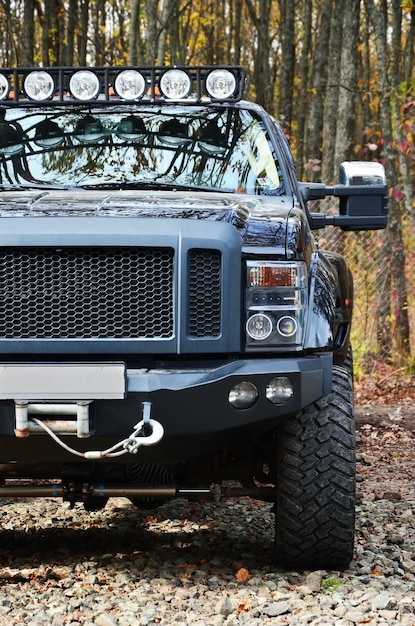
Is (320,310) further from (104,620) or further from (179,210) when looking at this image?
(104,620)

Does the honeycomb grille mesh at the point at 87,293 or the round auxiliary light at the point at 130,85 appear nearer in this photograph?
the honeycomb grille mesh at the point at 87,293

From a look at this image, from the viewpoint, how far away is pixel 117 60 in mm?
31812

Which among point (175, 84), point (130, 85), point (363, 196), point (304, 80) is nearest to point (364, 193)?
point (363, 196)

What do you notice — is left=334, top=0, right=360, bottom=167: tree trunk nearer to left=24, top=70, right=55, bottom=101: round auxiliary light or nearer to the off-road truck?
left=24, top=70, right=55, bottom=101: round auxiliary light

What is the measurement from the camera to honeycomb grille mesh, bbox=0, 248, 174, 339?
3.94 m

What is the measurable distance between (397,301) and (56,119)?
21.7 feet

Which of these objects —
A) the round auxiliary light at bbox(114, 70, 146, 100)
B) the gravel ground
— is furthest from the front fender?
the round auxiliary light at bbox(114, 70, 146, 100)

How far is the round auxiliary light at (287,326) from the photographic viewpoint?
4016 mm

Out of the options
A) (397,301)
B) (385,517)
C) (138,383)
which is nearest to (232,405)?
(138,383)

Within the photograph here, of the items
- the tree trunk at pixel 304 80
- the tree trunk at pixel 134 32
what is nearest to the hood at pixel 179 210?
the tree trunk at pixel 134 32

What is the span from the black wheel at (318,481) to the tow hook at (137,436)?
0.64m

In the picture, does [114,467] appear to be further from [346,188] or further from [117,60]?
[117,60]

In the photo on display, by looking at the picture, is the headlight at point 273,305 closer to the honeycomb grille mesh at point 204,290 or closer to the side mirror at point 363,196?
the honeycomb grille mesh at point 204,290

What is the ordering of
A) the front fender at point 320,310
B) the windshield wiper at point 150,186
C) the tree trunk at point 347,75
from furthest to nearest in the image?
the tree trunk at point 347,75 < the windshield wiper at point 150,186 < the front fender at point 320,310
